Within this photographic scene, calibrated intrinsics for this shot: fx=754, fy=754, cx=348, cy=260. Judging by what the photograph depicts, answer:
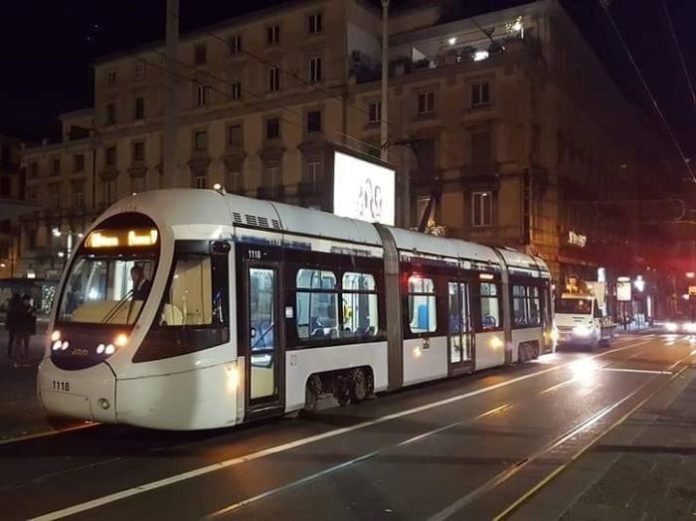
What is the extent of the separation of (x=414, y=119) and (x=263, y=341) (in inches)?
1463

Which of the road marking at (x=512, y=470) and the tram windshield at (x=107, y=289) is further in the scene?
the tram windshield at (x=107, y=289)

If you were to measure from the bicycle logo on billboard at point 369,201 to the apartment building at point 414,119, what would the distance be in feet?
40.6

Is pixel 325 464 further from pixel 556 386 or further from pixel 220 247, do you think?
pixel 556 386

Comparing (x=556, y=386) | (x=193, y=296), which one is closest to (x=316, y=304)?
(x=193, y=296)

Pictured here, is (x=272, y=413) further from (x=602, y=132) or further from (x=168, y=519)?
(x=602, y=132)

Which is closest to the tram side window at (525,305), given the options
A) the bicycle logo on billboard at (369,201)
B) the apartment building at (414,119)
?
the bicycle logo on billboard at (369,201)

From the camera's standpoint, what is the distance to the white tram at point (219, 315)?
8719mm

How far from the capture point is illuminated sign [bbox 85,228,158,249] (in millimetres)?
9398

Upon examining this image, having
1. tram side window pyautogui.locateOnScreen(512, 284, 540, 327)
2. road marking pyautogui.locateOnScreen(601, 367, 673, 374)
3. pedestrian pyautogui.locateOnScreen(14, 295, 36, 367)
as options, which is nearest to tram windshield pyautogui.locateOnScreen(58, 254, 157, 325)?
pedestrian pyautogui.locateOnScreen(14, 295, 36, 367)

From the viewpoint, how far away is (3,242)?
2911 inches

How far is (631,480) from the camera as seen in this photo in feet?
25.1

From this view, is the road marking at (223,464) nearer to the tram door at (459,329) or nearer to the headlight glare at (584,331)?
the tram door at (459,329)

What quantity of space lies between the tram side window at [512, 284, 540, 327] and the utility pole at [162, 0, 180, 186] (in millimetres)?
9761

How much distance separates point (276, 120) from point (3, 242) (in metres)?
37.8
